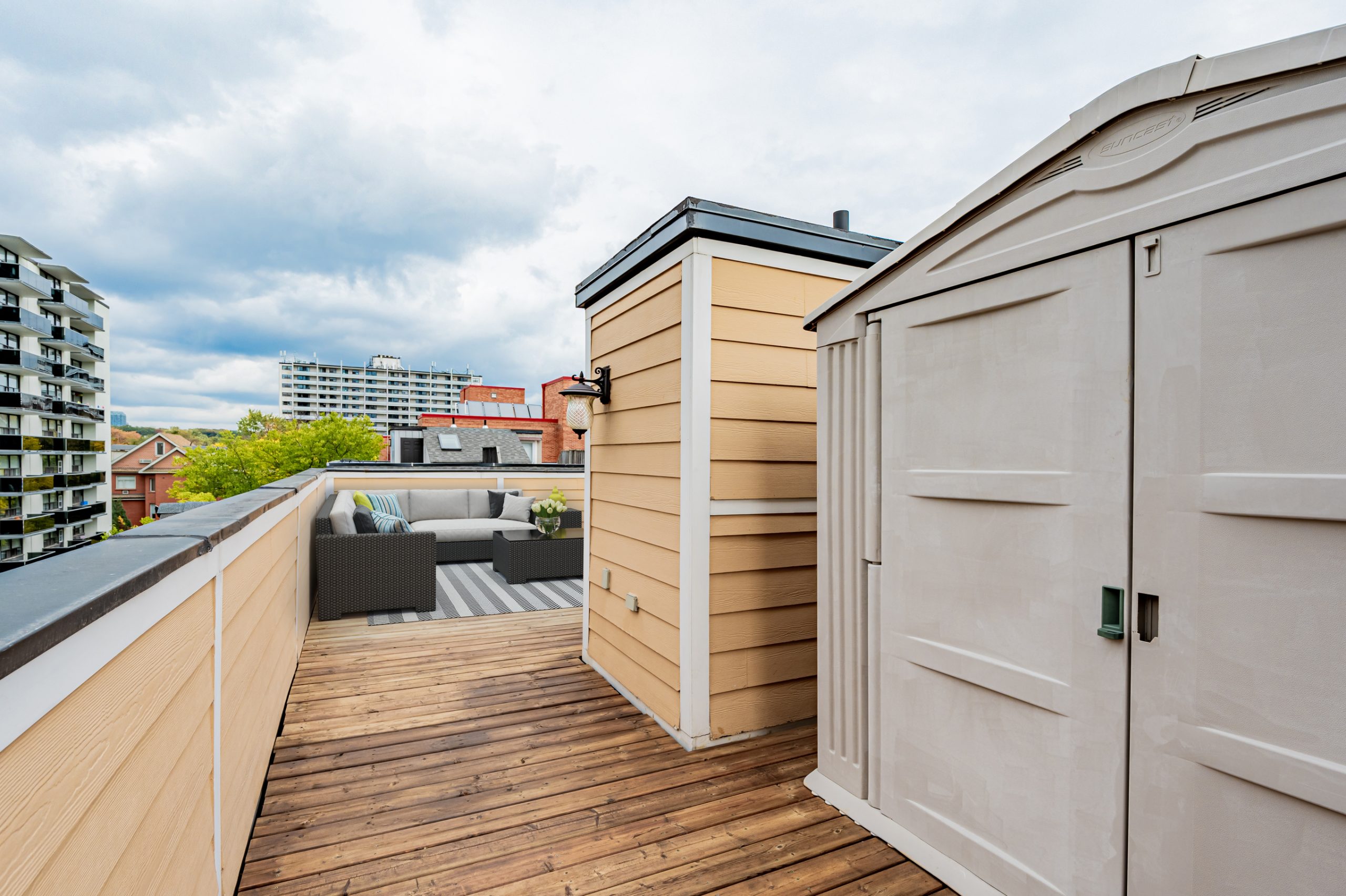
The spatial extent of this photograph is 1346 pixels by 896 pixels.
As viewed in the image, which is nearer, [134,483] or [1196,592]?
[1196,592]

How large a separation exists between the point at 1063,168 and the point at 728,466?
1.66 meters

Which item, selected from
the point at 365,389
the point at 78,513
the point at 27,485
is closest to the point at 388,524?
the point at 27,485

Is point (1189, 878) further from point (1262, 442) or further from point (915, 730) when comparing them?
point (1262, 442)

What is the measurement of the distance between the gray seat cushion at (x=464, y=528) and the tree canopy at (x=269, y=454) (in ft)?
106

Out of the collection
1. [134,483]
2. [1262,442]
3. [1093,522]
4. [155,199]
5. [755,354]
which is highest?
[155,199]

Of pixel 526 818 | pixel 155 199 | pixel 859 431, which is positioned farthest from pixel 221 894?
pixel 155 199

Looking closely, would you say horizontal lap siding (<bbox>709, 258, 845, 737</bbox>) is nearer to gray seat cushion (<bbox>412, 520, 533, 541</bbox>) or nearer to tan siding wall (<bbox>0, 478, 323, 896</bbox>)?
tan siding wall (<bbox>0, 478, 323, 896</bbox>)

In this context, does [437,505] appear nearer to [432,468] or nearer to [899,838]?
[432,468]

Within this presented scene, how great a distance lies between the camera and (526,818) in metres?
2.19

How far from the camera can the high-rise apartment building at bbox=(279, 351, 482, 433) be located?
93.1 metres

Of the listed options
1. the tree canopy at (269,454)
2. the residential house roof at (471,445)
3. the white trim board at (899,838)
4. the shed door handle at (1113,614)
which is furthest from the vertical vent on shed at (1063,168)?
the tree canopy at (269,454)

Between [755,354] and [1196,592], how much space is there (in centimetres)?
188

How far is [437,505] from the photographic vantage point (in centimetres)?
799

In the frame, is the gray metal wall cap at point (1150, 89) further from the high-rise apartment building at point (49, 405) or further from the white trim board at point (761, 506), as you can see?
the high-rise apartment building at point (49, 405)
